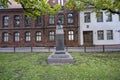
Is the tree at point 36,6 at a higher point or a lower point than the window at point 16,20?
lower

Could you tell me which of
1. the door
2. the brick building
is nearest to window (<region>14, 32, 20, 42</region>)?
the brick building

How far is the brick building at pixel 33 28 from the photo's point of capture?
3334 centimetres

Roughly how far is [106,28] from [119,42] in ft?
10.6

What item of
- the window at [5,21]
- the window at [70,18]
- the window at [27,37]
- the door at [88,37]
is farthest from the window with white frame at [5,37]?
the door at [88,37]

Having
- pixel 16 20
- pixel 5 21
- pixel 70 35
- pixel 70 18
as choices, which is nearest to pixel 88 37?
pixel 70 35

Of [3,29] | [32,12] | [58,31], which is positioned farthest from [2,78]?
[3,29]

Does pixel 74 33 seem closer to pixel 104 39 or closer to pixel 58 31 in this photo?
pixel 104 39

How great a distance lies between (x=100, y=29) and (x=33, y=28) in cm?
1209

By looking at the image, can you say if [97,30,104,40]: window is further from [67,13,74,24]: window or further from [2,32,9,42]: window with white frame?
[2,32,9,42]: window with white frame

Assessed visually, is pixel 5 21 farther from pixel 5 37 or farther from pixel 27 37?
pixel 27 37

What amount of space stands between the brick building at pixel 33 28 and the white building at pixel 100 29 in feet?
4.65

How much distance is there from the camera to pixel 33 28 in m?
34.1

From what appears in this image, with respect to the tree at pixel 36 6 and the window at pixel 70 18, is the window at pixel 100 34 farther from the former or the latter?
the tree at pixel 36 6

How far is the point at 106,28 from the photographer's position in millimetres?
32188
